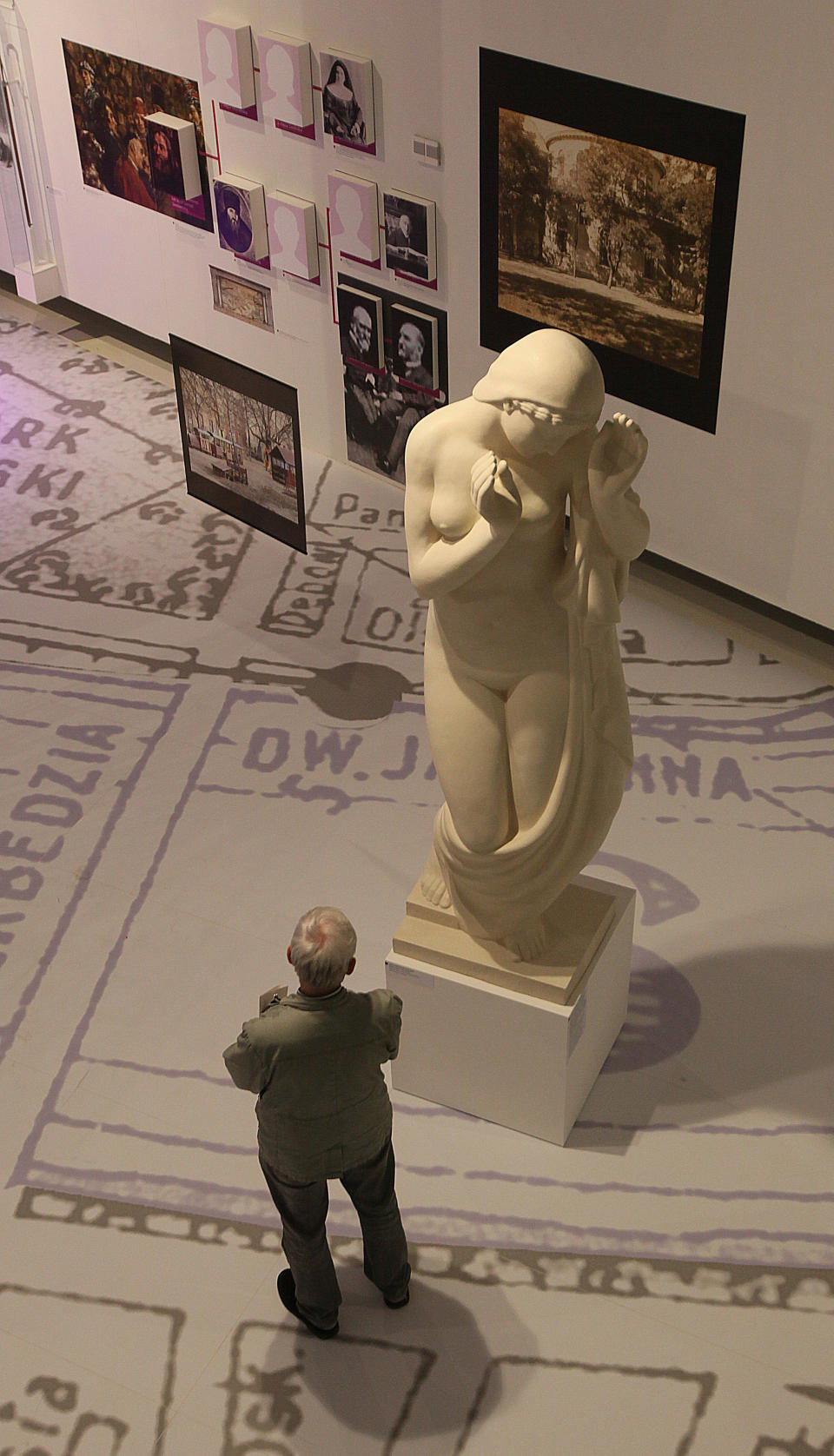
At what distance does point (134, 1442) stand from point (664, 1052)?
2.35m

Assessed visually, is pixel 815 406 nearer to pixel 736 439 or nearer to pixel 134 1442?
pixel 736 439

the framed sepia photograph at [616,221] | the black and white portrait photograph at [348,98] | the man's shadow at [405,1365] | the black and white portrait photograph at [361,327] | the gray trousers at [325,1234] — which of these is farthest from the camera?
the black and white portrait photograph at [361,327]

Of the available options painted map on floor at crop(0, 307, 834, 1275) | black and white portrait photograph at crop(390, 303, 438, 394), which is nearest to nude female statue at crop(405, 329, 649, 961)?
painted map on floor at crop(0, 307, 834, 1275)

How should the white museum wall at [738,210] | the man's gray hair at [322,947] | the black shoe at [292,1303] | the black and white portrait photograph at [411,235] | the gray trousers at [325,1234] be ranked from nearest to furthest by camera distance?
the man's gray hair at [322,947] < the gray trousers at [325,1234] < the black shoe at [292,1303] < the white museum wall at [738,210] < the black and white portrait photograph at [411,235]

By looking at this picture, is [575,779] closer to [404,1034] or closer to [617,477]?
[617,477]

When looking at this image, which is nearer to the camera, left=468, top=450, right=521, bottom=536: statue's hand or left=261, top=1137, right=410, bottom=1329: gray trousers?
left=468, top=450, right=521, bottom=536: statue's hand

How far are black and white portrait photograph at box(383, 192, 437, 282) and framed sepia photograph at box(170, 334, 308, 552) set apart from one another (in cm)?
124

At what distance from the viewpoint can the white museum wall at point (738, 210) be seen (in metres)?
6.53

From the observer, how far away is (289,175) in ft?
28.5

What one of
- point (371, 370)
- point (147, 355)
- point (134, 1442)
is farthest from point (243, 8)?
point (134, 1442)

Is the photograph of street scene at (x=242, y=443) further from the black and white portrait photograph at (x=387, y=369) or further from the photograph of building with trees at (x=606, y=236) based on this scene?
the photograph of building with trees at (x=606, y=236)

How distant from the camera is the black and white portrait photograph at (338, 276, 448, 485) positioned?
8.46m

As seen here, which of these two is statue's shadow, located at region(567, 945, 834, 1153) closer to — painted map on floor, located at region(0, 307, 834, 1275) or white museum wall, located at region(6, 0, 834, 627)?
painted map on floor, located at region(0, 307, 834, 1275)

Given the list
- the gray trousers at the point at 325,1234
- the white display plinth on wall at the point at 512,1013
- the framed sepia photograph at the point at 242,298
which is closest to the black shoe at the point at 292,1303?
the gray trousers at the point at 325,1234
